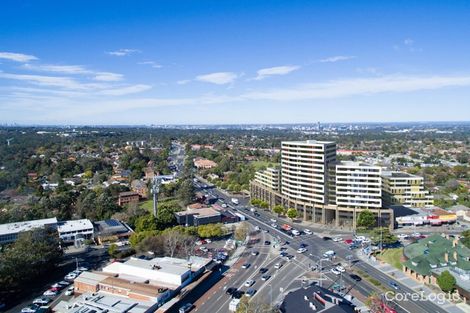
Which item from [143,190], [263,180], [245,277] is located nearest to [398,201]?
[263,180]

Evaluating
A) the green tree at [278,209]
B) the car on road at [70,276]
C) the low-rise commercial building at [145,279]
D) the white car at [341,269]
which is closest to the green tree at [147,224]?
the low-rise commercial building at [145,279]

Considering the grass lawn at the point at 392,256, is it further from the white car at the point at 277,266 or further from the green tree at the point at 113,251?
the green tree at the point at 113,251

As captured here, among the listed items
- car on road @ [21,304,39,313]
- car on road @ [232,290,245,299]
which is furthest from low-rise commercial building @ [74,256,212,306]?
car on road @ [232,290,245,299]

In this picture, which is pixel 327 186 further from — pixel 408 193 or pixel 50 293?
pixel 50 293

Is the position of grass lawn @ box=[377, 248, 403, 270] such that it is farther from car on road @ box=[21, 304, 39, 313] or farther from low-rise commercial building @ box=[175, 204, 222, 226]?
car on road @ box=[21, 304, 39, 313]

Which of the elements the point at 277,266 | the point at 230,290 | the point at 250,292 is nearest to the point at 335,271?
the point at 277,266

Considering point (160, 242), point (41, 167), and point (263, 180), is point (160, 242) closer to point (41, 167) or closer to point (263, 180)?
point (263, 180)

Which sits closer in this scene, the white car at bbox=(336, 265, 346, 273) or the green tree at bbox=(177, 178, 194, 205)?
the white car at bbox=(336, 265, 346, 273)
